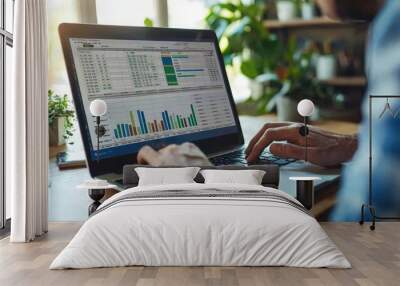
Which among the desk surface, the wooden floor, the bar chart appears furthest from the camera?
the desk surface

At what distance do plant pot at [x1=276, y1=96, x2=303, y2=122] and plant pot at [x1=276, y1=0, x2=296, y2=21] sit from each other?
847 mm

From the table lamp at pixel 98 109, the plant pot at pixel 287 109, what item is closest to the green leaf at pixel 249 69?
the plant pot at pixel 287 109

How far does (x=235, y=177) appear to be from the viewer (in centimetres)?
659

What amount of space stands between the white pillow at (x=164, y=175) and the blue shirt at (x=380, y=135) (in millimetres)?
1718

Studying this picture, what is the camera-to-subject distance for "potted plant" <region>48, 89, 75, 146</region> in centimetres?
726

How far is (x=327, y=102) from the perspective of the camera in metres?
7.36

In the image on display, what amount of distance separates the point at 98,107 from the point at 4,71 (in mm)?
934

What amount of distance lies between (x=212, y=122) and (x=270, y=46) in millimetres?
1022

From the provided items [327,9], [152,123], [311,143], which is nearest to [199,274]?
[152,123]

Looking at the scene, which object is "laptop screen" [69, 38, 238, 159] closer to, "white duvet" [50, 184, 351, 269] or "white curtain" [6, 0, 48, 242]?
"white curtain" [6, 0, 48, 242]

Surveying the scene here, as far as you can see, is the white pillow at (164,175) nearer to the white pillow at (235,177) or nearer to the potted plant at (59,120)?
the white pillow at (235,177)

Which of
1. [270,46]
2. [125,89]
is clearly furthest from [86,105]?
[270,46]

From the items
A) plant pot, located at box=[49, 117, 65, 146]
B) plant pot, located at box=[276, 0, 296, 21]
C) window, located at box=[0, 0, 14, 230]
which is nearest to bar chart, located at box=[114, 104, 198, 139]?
plant pot, located at box=[49, 117, 65, 146]

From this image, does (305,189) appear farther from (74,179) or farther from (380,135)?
(74,179)
